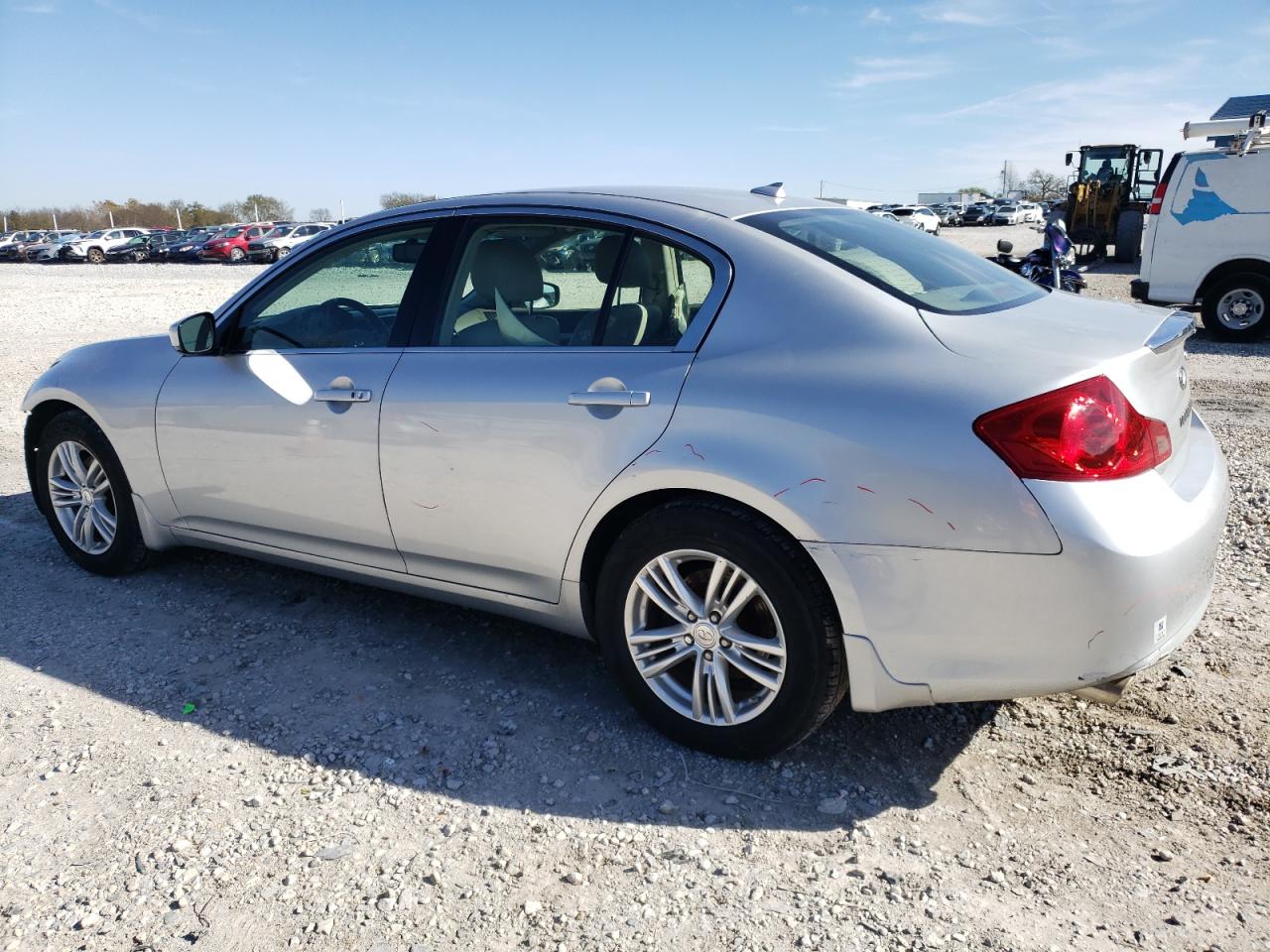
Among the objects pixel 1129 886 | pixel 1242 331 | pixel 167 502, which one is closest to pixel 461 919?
pixel 1129 886

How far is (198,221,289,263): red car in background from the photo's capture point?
42.5 meters

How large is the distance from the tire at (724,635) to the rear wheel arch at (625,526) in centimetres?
1

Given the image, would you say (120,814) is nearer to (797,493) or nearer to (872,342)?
(797,493)

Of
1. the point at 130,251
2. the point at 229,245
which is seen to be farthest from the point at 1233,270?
the point at 130,251

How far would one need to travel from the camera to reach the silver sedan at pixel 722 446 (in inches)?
94.1

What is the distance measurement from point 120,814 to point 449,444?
1436 millimetres

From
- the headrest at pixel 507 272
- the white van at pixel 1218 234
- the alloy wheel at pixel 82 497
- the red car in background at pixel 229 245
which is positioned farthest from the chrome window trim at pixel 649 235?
the red car in background at pixel 229 245

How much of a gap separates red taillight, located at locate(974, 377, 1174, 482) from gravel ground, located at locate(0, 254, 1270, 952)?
3.23ft

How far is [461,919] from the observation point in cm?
232

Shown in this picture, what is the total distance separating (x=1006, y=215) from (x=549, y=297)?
65.1 meters

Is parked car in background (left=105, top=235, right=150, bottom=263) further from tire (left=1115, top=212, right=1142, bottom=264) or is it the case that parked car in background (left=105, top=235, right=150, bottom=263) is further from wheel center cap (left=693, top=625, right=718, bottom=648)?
wheel center cap (left=693, top=625, right=718, bottom=648)

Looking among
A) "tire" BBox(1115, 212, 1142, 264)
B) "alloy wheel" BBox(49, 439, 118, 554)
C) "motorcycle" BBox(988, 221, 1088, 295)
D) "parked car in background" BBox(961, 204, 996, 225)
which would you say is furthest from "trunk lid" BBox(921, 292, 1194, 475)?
"parked car in background" BBox(961, 204, 996, 225)

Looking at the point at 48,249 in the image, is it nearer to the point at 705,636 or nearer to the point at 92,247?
the point at 92,247

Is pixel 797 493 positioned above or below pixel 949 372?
below
